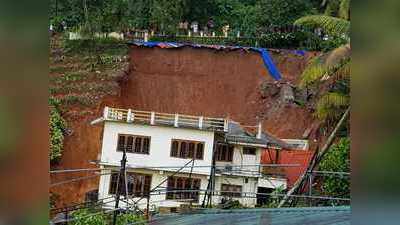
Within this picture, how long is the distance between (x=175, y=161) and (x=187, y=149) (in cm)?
9

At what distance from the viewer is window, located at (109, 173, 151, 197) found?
2493mm

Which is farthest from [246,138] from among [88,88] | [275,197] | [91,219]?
[88,88]

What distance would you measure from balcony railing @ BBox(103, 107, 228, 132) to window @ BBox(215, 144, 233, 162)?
0.11m

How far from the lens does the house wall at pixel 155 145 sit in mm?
2562

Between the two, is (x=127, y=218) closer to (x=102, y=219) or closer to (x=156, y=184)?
(x=102, y=219)

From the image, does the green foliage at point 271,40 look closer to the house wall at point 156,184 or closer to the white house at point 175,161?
the white house at point 175,161

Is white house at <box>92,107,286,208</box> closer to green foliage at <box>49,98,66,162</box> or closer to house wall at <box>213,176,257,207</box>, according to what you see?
house wall at <box>213,176,257,207</box>

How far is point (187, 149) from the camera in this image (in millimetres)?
2627

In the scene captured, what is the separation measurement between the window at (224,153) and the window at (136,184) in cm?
39

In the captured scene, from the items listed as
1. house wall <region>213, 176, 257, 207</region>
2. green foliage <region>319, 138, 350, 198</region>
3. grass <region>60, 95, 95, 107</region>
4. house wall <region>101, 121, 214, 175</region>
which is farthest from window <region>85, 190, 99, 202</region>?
green foliage <region>319, 138, 350, 198</region>

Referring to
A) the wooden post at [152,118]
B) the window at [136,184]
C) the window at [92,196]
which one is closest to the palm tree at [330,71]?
the wooden post at [152,118]
